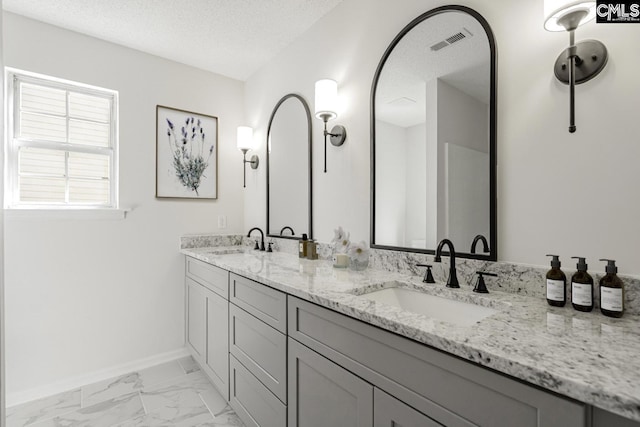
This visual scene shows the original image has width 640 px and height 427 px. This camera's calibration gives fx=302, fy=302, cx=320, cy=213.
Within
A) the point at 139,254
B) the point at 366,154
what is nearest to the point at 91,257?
the point at 139,254

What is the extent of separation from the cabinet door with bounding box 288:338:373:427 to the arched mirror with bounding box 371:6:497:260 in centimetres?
74

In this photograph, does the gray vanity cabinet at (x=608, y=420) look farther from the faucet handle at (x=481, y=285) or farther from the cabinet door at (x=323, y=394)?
the faucet handle at (x=481, y=285)

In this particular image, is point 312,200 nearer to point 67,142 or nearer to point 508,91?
point 508,91

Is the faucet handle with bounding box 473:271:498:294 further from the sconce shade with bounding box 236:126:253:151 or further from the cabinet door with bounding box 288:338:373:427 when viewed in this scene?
the sconce shade with bounding box 236:126:253:151

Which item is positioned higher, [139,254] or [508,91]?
[508,91]

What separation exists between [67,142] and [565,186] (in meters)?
3.09

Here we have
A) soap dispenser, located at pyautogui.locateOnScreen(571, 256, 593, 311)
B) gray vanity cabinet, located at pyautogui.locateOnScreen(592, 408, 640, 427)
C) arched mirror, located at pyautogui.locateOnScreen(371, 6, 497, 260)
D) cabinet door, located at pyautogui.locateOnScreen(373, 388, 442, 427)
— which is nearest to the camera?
gray vanity cabinet, located at pyautogui.locateOnScreen(592, 408, 640, 427)

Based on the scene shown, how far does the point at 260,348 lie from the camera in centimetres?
154

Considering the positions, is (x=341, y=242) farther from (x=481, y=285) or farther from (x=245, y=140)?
(x=245, y=140)

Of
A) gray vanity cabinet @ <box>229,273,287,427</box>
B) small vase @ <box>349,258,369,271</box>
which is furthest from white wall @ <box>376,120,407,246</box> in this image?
gray vanity cabinet @ <box>229,273,287,427</box>

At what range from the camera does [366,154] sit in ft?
5.98

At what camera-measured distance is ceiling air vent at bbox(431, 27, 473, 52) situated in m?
1.36

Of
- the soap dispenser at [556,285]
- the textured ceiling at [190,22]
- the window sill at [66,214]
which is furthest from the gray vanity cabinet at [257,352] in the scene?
the textured ceiling at [190,22]

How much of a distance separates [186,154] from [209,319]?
4.92 ft
